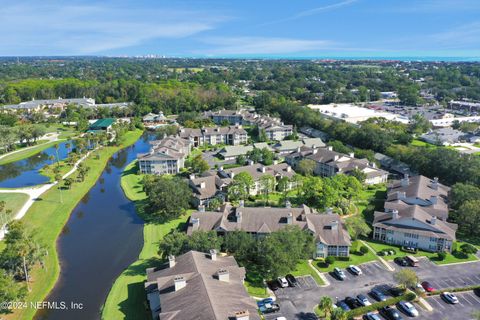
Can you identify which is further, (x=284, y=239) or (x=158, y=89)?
(x=158, y=89)

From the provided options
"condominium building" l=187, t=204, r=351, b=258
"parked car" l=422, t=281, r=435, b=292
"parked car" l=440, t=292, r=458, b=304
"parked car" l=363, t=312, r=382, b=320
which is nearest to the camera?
"parked car" l=363, t=312, r=382, b=320

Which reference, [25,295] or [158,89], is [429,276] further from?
[158,89]

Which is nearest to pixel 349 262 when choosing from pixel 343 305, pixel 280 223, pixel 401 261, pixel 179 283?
pixel 401 261

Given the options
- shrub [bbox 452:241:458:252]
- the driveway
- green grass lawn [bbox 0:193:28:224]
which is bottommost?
the driveway

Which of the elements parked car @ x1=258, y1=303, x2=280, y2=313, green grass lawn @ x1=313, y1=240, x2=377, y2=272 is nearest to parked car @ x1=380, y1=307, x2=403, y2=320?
green grass lawn @ x1=313, y1=240, x2=377, y2=272

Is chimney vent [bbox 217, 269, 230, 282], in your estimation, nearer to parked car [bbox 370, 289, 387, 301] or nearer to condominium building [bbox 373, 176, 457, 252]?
parked car [bbox 370, 289, 387, 301]

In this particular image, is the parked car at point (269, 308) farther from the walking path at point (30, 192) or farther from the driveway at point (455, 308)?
the walking path at point (30, 192)

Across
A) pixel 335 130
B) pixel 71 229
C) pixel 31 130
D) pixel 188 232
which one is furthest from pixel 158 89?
pixel 188 232
